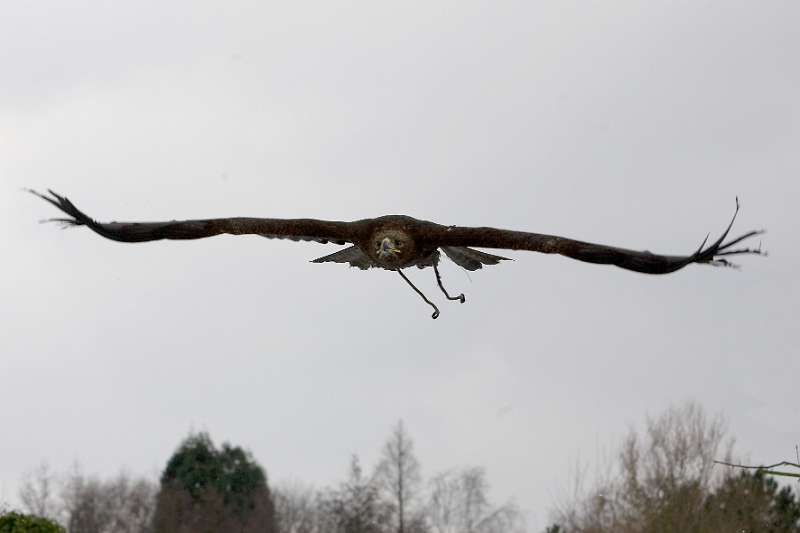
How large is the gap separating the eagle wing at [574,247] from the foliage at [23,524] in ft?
31.3

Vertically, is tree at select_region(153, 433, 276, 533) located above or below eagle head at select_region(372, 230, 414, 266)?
above

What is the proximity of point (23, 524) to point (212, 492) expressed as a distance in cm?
2982

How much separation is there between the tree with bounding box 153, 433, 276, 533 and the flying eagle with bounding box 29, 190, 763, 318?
3590 cm


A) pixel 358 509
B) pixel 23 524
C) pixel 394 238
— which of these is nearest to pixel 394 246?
pixel 394 238

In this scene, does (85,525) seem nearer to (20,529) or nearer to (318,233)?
(20,529)

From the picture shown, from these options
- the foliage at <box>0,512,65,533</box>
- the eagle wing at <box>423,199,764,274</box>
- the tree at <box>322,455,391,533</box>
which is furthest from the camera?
the tree at <box>322,455,391,533</box>

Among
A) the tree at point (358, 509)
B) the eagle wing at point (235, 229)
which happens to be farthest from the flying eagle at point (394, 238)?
the tree at point (358, 509)

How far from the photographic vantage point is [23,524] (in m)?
19.9

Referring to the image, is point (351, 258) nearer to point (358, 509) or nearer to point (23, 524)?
point (23, 524)

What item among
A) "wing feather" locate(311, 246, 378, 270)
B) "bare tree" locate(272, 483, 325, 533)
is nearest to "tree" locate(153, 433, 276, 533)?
"bare tree" locate(272, 483, 325, 533)

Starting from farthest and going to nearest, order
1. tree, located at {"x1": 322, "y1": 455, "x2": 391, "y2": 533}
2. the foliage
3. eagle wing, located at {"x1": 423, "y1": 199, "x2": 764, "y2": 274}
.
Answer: tree, located at {"x1": 322, "y1": 455, "x2": 391, "y2": 533} < the foliage < eagle wing, located at {"x1": 423, "y1": 199, "x2": 764, "y2": 274}

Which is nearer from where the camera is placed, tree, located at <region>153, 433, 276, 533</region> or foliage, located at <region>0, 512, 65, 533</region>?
foliage, located at <region>0, 512, 65, 533</region>

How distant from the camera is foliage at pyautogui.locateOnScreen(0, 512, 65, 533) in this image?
19.7 meters

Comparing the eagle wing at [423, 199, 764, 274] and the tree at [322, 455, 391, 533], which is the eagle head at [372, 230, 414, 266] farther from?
the tree at [322, 455, 391, 533]
